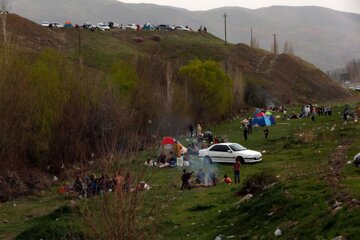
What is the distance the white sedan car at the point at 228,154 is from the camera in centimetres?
2891

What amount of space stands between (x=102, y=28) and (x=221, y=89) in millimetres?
60354

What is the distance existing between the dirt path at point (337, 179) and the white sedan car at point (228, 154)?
5255 millimetres

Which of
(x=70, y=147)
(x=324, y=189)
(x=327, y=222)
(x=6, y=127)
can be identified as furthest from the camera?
(x=70, y=147)

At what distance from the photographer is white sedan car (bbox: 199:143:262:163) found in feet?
94.8

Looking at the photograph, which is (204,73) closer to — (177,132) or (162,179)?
(177,132)

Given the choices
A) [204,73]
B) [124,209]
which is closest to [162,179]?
[124,209]

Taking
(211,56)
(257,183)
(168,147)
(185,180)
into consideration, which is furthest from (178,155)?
(211,56)

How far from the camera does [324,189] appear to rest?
15031 millimetres

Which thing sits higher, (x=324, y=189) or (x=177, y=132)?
(x=324, y=189)

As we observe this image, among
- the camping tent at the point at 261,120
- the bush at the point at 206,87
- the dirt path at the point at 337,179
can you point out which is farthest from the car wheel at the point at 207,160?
the bush at the point at 206,87

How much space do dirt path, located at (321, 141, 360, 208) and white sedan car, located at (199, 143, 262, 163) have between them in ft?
17.2

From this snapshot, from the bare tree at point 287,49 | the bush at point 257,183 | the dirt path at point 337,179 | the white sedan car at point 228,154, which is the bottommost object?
the white sedan car at point 228,154

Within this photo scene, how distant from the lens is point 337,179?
16141 mm

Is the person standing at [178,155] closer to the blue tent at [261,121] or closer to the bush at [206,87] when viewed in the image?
the blue tent at [261,121]
